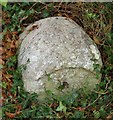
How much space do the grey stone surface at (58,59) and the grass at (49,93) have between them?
4.4 inches

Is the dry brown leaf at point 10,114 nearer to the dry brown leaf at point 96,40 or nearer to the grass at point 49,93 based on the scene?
the grass at point 49,93

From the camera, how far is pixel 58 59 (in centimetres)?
468

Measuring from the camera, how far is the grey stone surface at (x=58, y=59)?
464 centimetres

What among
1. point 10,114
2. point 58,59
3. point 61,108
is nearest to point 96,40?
point 58,59

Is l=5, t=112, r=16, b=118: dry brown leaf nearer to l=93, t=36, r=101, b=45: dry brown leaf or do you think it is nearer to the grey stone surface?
the grey stone surface

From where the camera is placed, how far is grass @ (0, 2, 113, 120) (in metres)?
4.46

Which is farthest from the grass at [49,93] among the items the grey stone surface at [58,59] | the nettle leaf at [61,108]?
the grey stone surface at [58,59]

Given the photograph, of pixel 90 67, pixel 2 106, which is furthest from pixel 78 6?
pixel 2 106

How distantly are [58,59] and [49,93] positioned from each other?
0.39m

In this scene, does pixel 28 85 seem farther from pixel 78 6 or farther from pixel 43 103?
pixel 78 6

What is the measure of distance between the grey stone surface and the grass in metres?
0.11

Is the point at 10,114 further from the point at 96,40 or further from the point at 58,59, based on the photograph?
the point at 96,40

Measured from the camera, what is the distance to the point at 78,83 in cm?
474

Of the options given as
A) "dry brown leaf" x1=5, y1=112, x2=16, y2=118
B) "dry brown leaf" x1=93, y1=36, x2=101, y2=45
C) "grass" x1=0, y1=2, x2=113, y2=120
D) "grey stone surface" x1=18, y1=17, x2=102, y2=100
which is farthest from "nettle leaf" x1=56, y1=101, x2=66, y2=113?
"dry brown leaf" x1=93, y1=36, x2=101, y2=45
